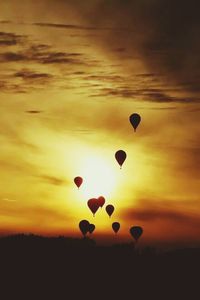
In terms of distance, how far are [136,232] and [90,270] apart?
8.68m

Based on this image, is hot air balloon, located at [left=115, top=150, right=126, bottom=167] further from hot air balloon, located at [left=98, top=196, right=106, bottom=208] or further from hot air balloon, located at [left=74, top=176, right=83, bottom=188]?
hot air balloon, located at [left=98, top=196, right=106, bottom=208]

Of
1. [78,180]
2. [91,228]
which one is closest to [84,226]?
[91,228]

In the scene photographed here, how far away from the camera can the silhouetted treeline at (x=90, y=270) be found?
76000 mm

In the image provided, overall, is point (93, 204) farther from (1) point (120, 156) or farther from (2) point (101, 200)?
(1) point (120, 156)

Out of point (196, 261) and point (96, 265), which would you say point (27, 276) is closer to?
point (96, 265)

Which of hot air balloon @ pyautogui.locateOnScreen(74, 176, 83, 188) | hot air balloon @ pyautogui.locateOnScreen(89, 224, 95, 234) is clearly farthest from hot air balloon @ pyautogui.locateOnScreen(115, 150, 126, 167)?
hot air balloon @ pyautogui.locateOnScreen(89, 224, 95, 234)

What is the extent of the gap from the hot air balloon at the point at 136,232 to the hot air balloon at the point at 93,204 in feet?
18.3

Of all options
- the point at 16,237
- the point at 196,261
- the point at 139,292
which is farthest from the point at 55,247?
the point at 139,292

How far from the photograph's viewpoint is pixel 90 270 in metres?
92.8

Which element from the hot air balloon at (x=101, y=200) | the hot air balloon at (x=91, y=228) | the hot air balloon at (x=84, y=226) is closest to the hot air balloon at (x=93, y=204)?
the hot air balloon at (x=101, y=200)

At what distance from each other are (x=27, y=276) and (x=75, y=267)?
13227 millimetres

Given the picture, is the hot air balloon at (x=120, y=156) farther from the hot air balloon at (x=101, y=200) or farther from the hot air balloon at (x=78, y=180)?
the hot air balloon at (x=101, y=200)

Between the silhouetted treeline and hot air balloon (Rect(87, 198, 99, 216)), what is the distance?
736 cm

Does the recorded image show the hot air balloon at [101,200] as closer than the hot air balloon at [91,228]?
Yes
